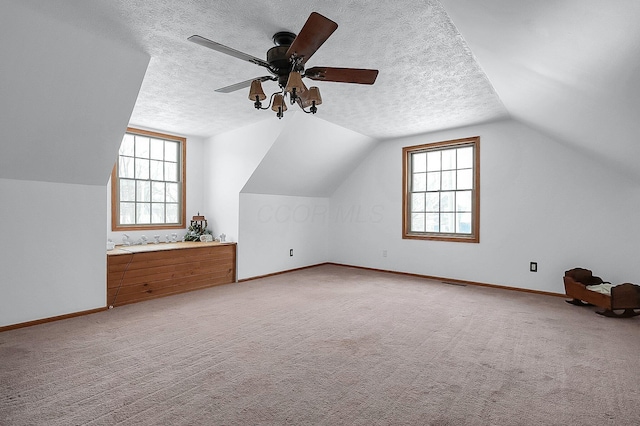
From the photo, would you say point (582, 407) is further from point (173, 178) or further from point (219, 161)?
point (173, 178)

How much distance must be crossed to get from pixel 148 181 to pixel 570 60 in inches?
213

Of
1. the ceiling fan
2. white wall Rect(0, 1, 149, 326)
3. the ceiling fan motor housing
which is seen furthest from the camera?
white wall Rect(0, 1, 149, 326)

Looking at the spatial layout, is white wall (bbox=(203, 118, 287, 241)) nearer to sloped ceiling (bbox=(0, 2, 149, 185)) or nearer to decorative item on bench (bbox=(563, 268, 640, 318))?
sloped ceiling (bbox=(0, 2, 149, 185))

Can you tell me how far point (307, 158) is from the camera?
5.47 meters

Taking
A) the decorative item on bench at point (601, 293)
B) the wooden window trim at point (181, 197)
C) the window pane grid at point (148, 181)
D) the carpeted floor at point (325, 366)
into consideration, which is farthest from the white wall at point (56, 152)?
the decorative item on bench at point (601, 293)

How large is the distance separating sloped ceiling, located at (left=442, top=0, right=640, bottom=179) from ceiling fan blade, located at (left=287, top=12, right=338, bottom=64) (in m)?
0.85

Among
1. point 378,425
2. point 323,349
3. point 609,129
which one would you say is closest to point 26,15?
point 323,349

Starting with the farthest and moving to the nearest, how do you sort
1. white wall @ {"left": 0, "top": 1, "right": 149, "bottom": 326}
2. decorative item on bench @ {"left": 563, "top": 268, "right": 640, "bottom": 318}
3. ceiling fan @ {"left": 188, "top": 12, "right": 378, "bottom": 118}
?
decorative item on bench @ {"left": 563, "top": 268, "right": 640, "bottom": 318} → white wall @ {"left": 0, "top": 1, "right": 149, "bottom": 326} → ceiling fan @ {"left": 188, "top": 12, "right": 378, "bottom": 118}

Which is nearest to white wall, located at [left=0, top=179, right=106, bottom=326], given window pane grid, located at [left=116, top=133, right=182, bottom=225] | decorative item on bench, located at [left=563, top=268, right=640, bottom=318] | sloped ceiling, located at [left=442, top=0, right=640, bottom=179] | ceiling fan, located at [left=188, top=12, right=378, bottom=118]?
window pane grid, located at [left=116, top=133, right=182, bottom=225]

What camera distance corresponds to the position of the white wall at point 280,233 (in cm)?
535

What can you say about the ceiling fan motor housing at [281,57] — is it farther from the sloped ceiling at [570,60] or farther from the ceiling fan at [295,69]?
the sloped ceiling at [570,60]

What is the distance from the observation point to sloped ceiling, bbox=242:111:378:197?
15.9 ft

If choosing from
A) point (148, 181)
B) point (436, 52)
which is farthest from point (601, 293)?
point (148, 181)

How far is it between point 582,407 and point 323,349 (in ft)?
5.64
